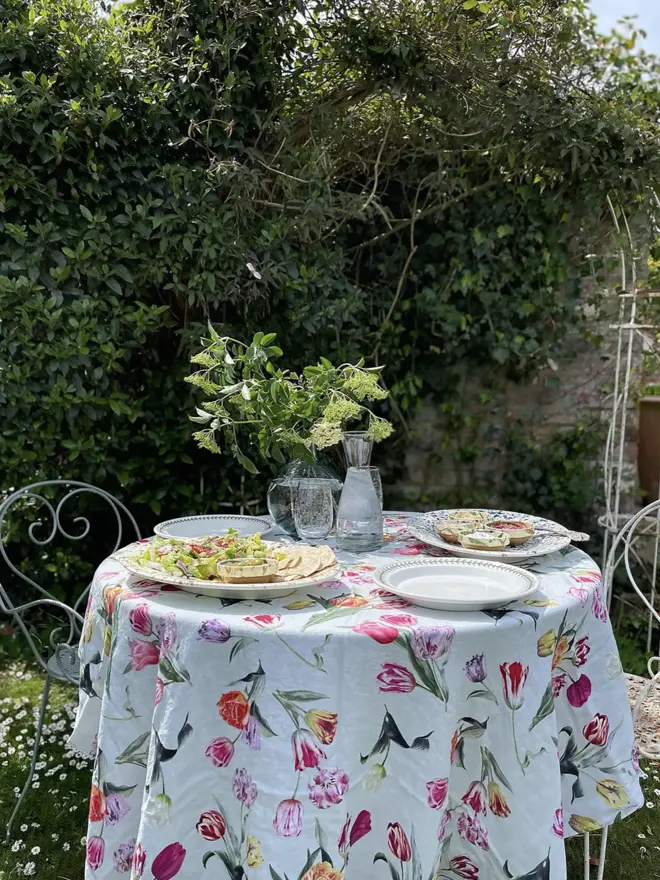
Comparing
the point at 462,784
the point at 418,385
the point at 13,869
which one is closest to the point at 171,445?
the point at 418,385

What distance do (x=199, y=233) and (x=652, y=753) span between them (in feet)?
6.90

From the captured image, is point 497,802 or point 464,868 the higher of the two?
point 497,802

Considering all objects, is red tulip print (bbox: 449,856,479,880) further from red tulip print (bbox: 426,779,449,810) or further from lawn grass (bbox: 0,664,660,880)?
lawn grass (bbox: 0,664,660,880)

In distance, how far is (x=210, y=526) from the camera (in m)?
1.77

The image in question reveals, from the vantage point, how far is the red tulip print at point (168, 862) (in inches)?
41.9

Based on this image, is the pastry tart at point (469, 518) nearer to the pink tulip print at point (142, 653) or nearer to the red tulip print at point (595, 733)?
the red tulip print at point (595, 733)

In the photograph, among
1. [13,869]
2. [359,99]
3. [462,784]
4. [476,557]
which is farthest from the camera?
[359,99]

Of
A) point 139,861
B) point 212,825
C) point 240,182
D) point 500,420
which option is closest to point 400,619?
point 212,825

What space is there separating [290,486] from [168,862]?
800mm

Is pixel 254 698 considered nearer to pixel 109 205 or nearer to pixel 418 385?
pixel 109 205

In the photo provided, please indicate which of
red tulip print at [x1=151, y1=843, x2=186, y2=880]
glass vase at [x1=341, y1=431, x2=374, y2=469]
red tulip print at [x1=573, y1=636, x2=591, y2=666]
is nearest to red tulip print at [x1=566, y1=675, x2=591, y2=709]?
red tulip print at [x1=573, y1=636, x2=591, y2=666]

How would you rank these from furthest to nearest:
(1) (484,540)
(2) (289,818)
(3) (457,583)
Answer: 1. (1) (484,540)
2. (3) (457,583)
3. (2) (289,818)

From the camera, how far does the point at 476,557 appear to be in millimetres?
1495

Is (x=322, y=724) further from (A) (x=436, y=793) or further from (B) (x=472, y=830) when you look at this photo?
(B) (x=472, y=830)
